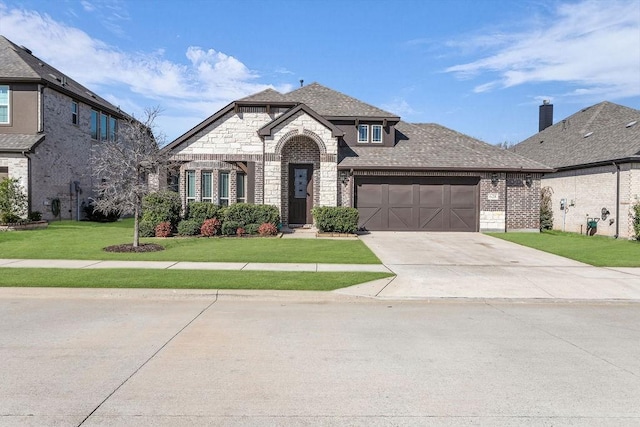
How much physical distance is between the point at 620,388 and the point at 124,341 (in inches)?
226

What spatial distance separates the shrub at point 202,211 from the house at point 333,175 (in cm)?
202

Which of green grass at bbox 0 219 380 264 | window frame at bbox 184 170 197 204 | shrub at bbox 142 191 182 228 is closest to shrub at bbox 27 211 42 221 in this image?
green grass at bbox 0 219 380 264

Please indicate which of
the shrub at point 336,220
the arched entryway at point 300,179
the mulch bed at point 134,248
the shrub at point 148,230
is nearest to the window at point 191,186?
the shrub at point 148,230

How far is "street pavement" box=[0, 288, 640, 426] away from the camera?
12.4 feet

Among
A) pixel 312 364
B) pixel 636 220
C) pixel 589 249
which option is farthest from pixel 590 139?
pixel 312 364

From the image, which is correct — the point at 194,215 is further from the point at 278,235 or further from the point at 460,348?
the point at 460,348

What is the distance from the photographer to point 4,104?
21578 millimetres

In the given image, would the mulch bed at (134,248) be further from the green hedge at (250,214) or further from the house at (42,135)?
the house at (42,135)

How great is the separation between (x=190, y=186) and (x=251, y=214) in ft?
13.1

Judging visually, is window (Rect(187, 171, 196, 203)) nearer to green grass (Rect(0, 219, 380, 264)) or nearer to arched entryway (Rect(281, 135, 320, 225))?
green grass (Rect(0, 219, 380, 264))

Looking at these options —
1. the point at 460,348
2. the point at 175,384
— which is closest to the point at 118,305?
the point at 175,384

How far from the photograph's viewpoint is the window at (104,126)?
28694 mm

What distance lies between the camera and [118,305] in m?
7.67

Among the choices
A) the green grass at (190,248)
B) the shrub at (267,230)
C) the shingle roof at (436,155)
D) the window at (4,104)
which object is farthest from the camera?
the window at (4,104)
